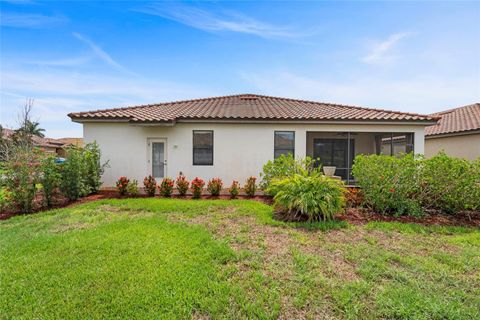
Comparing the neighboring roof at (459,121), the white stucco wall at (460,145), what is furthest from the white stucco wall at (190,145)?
the neighboring roof at (459,121)

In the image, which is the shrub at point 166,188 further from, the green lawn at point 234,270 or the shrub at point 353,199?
the shrub at point 353,199

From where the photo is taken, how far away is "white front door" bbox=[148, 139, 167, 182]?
1005 cm

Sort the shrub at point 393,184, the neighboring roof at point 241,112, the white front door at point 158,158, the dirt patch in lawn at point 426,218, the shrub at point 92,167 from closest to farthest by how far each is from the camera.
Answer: the dirt patch in lawn at point 426,218
the shrub at point 393,184
the shrub at point 92,167
the neighboring roof at point 241,112
the white front door at point 158,158

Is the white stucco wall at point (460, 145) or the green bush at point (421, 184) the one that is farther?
the white stucco wall at point (460, 145)

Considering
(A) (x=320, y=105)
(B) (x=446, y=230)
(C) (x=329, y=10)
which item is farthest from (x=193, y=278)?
(A) (x=320, y=105)

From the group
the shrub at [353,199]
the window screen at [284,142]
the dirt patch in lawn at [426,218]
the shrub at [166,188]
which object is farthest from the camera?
the window screen at [284,142]

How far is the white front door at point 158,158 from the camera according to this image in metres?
10.1

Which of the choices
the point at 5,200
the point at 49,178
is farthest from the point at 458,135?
the point at 5,200

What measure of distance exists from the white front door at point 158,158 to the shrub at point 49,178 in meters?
3.39

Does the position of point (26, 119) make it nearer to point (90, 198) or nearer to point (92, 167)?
point (92, 167)

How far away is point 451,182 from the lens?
6145 millimetres

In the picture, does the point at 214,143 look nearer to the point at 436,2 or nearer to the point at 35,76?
the point at 436,2

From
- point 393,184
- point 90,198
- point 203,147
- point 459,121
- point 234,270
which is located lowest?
point 234,270

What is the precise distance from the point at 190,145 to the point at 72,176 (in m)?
4.58
